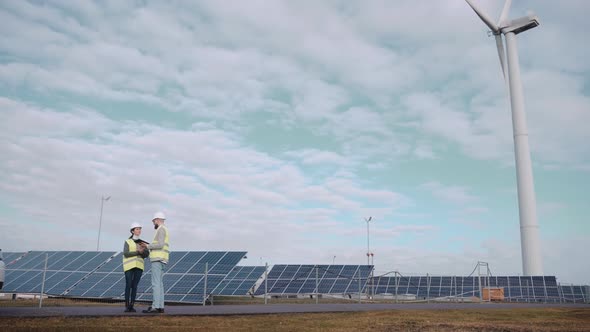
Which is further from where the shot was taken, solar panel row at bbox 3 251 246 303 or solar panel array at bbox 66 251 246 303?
solar panel row at bbox 3 251 246 303

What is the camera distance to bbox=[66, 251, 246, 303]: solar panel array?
73.8ft

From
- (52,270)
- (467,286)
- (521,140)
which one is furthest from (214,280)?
(521,140)

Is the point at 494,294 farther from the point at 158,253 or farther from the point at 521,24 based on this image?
the point at 158,253

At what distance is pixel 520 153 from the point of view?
4812 centimetres

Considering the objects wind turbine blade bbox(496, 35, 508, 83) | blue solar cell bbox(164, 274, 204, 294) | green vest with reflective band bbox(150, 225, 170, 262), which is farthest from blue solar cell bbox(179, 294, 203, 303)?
wind turbine blade bbox(496, 35, 508, 83)

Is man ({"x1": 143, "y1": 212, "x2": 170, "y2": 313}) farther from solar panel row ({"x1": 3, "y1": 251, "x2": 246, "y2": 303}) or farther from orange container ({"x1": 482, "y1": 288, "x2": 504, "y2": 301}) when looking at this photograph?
orange container ({"x1": 482, "y1": 288, "x2": 504, "y2": 301})

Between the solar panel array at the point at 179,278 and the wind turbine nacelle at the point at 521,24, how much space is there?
129ft

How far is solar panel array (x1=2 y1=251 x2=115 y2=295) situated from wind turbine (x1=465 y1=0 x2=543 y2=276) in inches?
1403

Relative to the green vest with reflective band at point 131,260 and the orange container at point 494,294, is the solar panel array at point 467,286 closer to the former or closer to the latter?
the orange container at point 494,294

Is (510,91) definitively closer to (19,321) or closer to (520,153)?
(520,153)

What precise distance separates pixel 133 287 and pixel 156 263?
881 millimetres

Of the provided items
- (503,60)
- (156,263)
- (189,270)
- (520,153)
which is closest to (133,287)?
(156,263)

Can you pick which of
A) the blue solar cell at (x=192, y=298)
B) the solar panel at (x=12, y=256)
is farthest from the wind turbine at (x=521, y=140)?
the solar panel at (x=12, y=256)

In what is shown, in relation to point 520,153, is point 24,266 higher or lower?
lower
